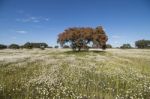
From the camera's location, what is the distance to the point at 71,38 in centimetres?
6241

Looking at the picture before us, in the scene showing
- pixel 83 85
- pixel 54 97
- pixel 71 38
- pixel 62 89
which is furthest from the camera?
pixel 71 38

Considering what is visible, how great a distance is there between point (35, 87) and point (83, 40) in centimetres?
5332

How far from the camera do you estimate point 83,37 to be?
204 ft

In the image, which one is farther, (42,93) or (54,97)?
(42,93)

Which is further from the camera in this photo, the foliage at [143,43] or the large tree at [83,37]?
the foliage at [143,43]

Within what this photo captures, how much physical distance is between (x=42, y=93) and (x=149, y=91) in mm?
5006

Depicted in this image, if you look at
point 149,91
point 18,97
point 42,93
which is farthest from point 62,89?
point 149,91

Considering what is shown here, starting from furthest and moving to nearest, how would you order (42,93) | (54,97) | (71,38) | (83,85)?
(71,38) < (83,85) < (42,93) < (54,97)

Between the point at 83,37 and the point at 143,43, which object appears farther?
the point at 143,43

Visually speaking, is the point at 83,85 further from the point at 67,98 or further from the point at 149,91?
the point at 149,91

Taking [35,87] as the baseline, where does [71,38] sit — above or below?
above

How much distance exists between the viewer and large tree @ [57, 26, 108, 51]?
2443 inches

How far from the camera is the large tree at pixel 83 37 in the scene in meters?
62.1

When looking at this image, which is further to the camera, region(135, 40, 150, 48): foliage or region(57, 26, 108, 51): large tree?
region(135, 40, 150, 48): foliage
